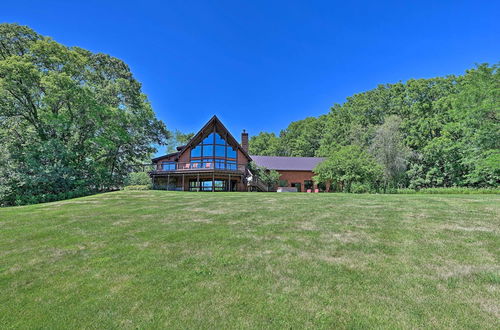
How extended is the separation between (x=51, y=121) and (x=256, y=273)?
825 inches

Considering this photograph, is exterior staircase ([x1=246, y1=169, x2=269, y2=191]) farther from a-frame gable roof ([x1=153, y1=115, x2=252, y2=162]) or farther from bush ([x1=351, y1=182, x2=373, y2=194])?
bush ([x1=351, y1=182, x2=373, y2=194])

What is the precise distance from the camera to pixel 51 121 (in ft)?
57.4

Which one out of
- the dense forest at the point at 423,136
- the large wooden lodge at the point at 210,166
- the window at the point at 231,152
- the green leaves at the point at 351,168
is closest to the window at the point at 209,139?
the large wooden lodge at the point at 210,166

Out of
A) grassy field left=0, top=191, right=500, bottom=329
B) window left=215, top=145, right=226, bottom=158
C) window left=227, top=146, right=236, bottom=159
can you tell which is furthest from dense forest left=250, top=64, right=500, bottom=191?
grassy field left=0, top=191, right=500, bottom=329

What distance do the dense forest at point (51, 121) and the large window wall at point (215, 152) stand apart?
678cm

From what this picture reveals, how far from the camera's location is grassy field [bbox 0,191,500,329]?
297cm

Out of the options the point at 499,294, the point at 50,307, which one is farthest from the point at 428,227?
the point at 50,307

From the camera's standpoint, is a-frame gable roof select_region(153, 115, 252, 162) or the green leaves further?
a-frame gable roof select_region(153, 115, 252, 162)

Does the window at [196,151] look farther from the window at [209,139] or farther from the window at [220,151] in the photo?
the window at [220,151]

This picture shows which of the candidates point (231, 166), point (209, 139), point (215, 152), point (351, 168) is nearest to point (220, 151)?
point (215, 152)

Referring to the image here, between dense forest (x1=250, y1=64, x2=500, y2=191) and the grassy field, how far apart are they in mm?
16652

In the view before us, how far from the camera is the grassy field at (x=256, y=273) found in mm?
2969

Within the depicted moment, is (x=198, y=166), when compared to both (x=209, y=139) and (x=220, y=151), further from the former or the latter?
(x=209, y=139)

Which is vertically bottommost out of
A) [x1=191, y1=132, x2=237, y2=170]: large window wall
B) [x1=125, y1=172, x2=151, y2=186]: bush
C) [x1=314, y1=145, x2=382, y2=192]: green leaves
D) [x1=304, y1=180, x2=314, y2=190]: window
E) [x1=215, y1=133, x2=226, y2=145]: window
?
[x1=304, y1=180, x2=314, y2=190]: window
